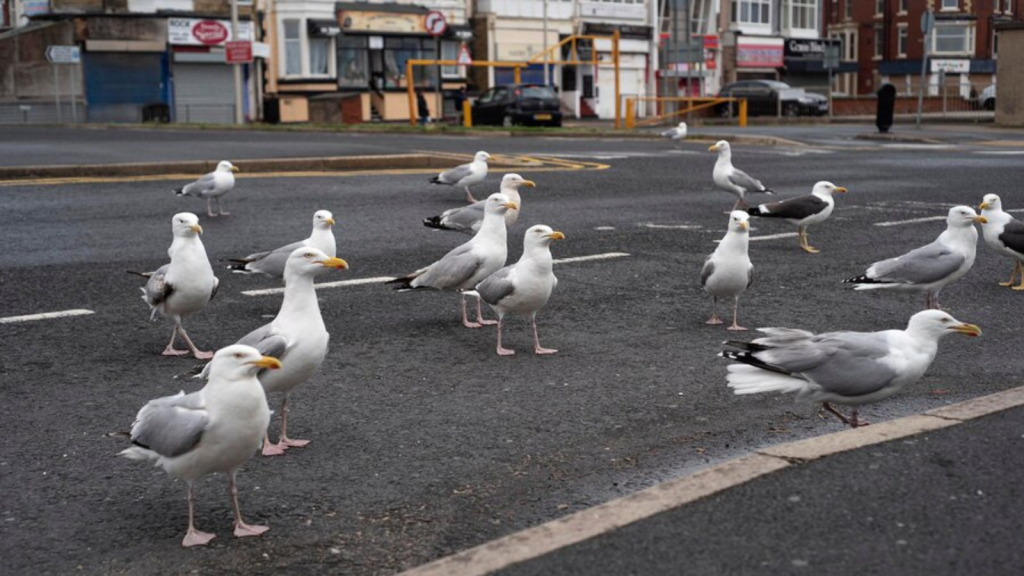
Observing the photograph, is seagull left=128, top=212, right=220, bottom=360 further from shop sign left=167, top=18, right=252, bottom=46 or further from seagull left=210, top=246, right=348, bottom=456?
shop sign left=167, top=18, right=252, bottom=46

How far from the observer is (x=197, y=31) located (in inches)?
1923

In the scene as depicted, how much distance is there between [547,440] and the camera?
5418 millimetres

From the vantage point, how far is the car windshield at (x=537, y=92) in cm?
3944

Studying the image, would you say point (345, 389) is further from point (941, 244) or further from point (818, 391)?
point (941, 244)

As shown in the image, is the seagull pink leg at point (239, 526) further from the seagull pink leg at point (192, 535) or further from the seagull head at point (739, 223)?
the seagull head at point (739, 223)

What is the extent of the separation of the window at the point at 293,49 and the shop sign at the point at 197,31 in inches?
93.2

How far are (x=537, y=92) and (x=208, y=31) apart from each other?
16879mm

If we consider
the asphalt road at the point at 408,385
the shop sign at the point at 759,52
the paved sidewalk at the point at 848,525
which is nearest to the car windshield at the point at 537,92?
the asphalt road at the point at 408,385

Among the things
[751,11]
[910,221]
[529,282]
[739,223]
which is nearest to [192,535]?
[529,282]

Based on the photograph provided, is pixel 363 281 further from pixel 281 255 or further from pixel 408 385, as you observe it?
pixel 408 385

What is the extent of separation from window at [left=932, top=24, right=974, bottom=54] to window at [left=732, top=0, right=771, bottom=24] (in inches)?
641

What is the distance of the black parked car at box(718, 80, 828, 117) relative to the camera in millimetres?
51125

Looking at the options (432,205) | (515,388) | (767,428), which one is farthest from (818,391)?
(432,205)

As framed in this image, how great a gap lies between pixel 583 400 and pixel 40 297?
4.47 m
